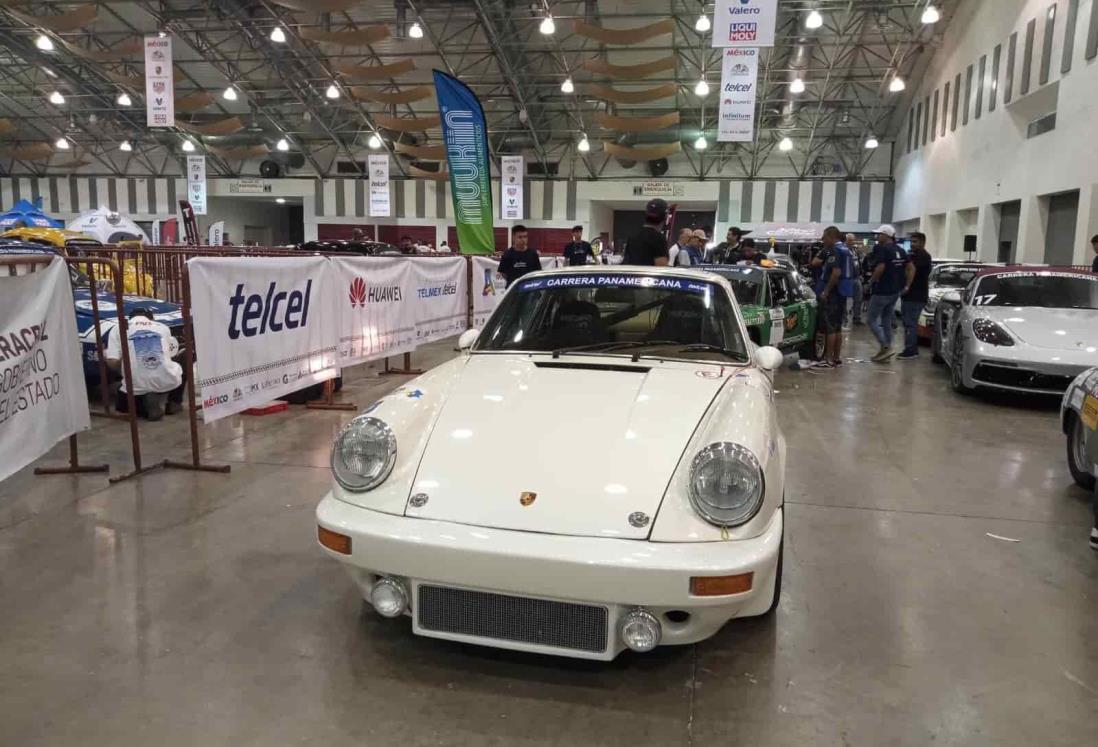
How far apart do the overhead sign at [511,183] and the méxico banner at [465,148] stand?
12.8m

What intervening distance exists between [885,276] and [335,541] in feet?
31.3

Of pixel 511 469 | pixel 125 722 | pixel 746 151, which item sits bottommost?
pixel 125 722

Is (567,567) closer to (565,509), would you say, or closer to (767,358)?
(565,509)

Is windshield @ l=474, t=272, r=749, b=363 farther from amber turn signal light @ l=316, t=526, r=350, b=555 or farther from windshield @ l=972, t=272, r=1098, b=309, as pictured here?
windshield @ l=972, t=272, r=1098, b=309

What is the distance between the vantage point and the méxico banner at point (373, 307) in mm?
6953

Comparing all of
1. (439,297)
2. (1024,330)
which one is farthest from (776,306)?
(439,297)

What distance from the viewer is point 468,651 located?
9.26ft

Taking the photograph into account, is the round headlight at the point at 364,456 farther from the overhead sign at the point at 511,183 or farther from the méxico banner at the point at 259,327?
the overhead sign at the point at 511,183

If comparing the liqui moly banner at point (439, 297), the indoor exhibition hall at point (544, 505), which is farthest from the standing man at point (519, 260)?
the liqui moly banner at point (439, 297)

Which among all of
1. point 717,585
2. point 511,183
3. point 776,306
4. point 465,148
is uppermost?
point 511,183

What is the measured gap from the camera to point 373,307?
7.56 m

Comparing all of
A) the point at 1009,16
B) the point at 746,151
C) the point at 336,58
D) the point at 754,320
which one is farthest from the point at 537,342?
the point at 746,151

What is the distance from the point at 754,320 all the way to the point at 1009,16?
15035 mm

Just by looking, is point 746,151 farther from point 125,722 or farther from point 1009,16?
point 125,722
